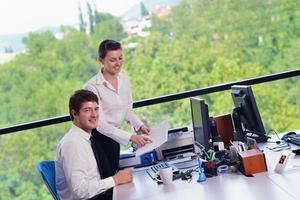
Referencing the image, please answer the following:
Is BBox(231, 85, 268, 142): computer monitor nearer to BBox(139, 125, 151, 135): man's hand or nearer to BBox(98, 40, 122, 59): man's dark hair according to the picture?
BBox(139, 125, 151, 135): man's hand

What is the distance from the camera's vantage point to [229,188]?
209 centimetres

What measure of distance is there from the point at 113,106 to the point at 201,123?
2.05 ft

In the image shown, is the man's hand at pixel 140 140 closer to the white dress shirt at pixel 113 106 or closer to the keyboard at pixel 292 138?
the white dress shirt at pixel 113 106

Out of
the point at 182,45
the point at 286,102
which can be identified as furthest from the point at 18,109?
Result: the point at 286,102

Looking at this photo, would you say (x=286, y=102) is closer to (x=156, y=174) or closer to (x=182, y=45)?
(x=182, y=45)

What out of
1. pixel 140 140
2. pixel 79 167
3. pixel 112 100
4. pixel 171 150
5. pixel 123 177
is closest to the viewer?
pixel 79 167

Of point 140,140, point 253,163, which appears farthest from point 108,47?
point 253,163

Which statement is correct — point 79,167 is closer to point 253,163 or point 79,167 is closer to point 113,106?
point 113,106

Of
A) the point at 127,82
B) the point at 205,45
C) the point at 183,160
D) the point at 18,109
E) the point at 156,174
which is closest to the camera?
the point at 156,174

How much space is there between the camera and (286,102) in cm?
450

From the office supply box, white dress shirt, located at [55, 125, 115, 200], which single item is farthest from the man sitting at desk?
the office supply box

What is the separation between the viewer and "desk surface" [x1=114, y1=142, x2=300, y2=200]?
1.93m

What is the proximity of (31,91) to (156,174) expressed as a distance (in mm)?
1995

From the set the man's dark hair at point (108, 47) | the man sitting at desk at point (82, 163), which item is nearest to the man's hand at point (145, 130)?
the man sitting at desk at point (82, 163)
